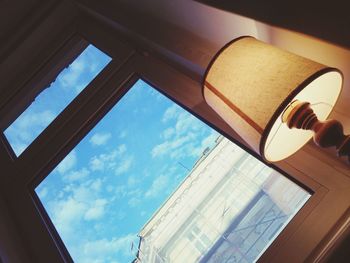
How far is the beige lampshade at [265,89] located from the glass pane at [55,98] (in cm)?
134

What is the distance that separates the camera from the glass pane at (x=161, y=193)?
3.51 ft

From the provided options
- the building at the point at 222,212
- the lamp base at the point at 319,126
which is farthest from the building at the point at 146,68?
the lamp base at the point at 319,126

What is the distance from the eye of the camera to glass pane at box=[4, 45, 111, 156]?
6.41ft

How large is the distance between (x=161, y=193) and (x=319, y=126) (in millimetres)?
818

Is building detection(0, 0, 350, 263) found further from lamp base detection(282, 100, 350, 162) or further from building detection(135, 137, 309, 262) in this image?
lamp base detection(282, 100, 350, 162)

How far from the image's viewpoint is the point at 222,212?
3.77ft

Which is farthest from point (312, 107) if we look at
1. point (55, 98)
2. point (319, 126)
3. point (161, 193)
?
point (55, 98)

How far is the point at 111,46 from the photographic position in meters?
1.99

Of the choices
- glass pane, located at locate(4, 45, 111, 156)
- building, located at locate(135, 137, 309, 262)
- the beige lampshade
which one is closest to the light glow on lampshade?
the beige lampshade

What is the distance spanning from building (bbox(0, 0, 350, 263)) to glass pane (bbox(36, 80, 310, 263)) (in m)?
0.07

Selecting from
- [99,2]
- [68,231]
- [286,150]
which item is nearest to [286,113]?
[286,150]

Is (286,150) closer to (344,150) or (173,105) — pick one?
(344,150)

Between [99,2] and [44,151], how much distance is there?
1019mm

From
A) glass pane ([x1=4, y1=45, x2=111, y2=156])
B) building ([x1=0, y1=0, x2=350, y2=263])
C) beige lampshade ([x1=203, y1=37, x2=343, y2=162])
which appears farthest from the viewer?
glass pane ([x1=4, y1=45, x2=111, y2=156])
